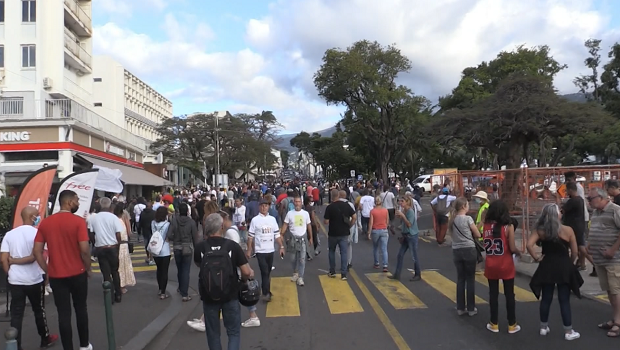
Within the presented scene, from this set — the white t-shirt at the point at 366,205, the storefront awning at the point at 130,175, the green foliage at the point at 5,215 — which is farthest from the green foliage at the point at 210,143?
the green foliage at the point at 5,215

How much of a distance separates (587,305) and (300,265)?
4.93 metres

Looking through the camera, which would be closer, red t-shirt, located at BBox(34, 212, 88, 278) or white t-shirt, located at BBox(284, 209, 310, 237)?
red t-shirt, located at BBox(34, 212, 88, 278)

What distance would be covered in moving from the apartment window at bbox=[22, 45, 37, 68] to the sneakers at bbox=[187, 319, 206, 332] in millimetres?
30239

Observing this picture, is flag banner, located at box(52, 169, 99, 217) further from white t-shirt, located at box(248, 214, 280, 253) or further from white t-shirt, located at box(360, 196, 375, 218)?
white t-shirt, located at box(360, 196, 375, 218)

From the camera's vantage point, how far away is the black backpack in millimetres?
5215

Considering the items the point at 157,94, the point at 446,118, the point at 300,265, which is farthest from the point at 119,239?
the point at 157,94

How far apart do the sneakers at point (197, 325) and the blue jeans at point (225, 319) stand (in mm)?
2410

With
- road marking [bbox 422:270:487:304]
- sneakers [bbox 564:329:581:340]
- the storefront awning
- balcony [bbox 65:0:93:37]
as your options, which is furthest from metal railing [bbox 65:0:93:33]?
sneakers [bbox 564:329:581:340]

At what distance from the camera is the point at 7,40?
108 ft

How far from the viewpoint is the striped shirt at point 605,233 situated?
6766mm

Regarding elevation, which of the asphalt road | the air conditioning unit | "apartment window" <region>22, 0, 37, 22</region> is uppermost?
"apartment window" <region>22, 0, 37, 22</region>

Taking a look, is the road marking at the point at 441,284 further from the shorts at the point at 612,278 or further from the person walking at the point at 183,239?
the person walking at the point at 183,239

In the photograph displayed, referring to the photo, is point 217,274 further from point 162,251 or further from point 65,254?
point 162,251

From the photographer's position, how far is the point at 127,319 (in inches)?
333
